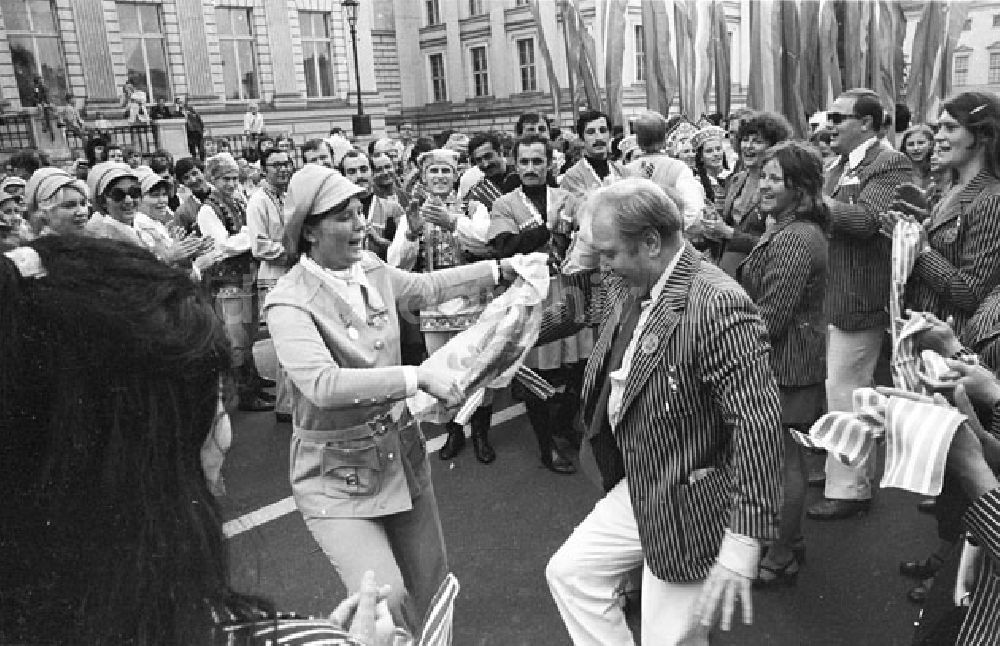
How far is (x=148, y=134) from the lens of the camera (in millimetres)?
24078

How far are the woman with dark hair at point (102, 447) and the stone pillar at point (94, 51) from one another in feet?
101

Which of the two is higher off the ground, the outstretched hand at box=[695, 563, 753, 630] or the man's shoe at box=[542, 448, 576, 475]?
the outstretched hand at box=[695, 563, 753, 630]

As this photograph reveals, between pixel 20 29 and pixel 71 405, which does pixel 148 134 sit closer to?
pixel 20 29

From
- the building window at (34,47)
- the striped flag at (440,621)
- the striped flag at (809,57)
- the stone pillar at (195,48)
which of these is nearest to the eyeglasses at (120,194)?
the striped flag at (440,621)

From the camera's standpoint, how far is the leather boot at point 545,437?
5.41 meters

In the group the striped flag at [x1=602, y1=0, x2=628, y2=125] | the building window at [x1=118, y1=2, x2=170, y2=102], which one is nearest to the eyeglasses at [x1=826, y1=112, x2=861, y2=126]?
the striped flag at [x1=602, y1=0, x2=628, y2=125]

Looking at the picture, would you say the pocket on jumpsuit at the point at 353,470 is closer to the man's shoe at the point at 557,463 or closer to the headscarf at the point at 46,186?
the man's shoe at the point at 557,463

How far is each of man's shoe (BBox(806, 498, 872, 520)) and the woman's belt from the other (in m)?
2.85

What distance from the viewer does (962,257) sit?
12.1 ft

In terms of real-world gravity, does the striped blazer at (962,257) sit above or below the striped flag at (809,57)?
below

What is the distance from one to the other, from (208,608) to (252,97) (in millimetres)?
34360

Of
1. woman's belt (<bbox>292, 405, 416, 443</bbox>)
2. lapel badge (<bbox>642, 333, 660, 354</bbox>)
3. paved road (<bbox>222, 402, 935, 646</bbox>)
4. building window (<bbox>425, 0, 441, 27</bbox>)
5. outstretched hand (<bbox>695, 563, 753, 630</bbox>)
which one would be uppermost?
building window (<bbox>425, 0, 441, 27</bbox>)

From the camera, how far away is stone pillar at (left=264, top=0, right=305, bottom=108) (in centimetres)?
3247

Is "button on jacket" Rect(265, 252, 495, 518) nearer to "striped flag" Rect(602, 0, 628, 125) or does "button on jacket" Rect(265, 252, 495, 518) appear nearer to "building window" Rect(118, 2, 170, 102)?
"striped flag" Rect(602, 0, 628, 125)
